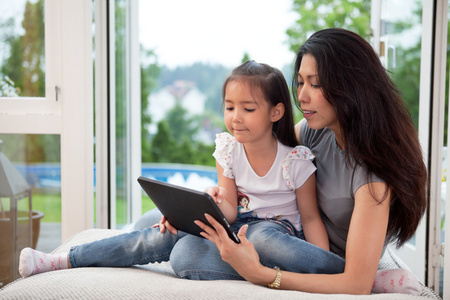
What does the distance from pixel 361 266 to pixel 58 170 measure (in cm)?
176

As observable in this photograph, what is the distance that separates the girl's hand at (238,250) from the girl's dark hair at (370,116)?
396 millimetres

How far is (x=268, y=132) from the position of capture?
172 cm

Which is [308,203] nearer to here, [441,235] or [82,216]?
[441,235]

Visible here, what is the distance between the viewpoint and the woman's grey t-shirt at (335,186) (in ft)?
4.97

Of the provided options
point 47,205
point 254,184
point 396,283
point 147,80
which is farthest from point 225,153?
point 147,80

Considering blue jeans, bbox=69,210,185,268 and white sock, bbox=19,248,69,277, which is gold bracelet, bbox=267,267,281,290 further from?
white sock, bbox=19,248,69,277

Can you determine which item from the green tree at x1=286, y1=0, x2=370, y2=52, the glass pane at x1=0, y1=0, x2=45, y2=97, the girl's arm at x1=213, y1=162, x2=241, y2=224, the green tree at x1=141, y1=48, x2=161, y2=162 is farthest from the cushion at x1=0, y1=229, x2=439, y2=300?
the green tree at x1=286, y1=0, x2=370, y2=52

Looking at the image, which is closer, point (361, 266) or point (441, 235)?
point (361, 266)

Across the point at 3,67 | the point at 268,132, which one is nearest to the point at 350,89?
the point at 268,132

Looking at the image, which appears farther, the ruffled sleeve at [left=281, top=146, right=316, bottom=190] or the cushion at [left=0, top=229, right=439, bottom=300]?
the ruffled sleeve at [left=281, top=146, right=316, bottom=190]

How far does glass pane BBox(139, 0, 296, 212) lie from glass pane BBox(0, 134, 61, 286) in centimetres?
569

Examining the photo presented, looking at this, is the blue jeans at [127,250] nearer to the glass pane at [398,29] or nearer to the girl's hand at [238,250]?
the girl's hand at [238,250]

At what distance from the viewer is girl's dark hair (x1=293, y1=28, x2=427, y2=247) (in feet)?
4.71

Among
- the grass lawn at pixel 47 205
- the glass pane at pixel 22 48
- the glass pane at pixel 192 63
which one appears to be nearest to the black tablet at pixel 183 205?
the grass lawn at pixel 47 205
